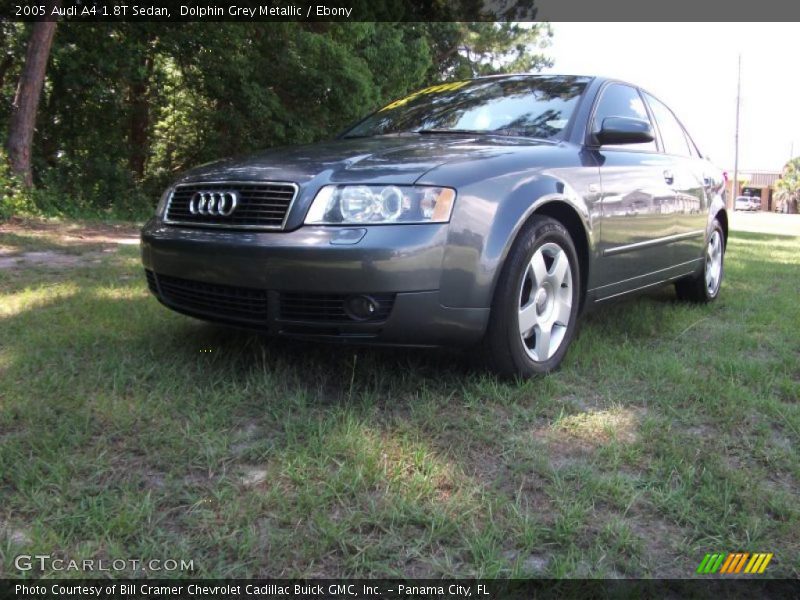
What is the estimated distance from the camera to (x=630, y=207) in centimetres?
362

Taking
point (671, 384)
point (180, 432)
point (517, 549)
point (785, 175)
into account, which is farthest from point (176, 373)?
point (785, 175)

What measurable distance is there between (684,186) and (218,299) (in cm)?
310

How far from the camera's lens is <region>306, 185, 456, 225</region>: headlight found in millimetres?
2527

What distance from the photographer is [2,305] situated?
4062mm

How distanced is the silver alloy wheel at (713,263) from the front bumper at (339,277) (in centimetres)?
301

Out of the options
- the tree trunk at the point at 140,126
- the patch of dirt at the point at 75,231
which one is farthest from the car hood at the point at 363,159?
the tree trunk at the point at 140,126

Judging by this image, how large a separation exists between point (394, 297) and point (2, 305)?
2.80 m

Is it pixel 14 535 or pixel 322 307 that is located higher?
pixel 322 307

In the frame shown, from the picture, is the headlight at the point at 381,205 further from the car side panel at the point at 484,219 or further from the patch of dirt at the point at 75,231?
the patch of dirt at the point at 75,231

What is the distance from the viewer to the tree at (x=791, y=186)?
5741 centimetres

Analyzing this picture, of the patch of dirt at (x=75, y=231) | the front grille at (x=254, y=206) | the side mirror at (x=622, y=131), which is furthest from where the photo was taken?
the patch of dirt at (x=75, y=231)

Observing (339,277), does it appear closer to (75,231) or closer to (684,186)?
(684,186)

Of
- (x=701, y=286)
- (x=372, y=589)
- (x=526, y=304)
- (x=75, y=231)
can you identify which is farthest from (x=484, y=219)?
(x=75, y=231)

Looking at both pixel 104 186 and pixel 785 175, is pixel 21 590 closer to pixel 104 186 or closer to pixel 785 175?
pixel 104 186
